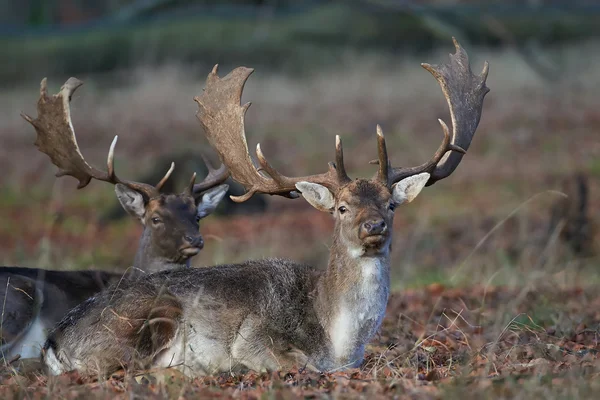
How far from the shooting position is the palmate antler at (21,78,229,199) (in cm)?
989

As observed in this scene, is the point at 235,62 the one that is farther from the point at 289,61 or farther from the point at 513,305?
the point at 513,305

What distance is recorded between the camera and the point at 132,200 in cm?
1021

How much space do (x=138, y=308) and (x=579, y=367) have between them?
124 inches

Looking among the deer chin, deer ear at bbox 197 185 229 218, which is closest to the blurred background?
deer ear at bbox 197 185 229 218

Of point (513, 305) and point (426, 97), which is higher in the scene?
point (513, 305)

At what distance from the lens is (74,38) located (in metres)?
29.1

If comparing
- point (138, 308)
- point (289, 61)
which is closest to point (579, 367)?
point (138, 308)

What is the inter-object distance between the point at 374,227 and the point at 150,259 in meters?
3.32

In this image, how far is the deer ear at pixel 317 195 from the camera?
7.91 meters

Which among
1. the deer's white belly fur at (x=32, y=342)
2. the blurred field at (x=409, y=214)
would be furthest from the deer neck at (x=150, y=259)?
the deer's white belly fur at (x=32, y=342)

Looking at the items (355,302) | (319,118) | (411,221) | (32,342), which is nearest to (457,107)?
(355,302)

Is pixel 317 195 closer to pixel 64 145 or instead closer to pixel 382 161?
pixel 382 161

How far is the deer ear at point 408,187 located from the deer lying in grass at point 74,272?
2361 mm

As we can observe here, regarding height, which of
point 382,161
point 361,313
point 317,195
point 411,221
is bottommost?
point 411,221
